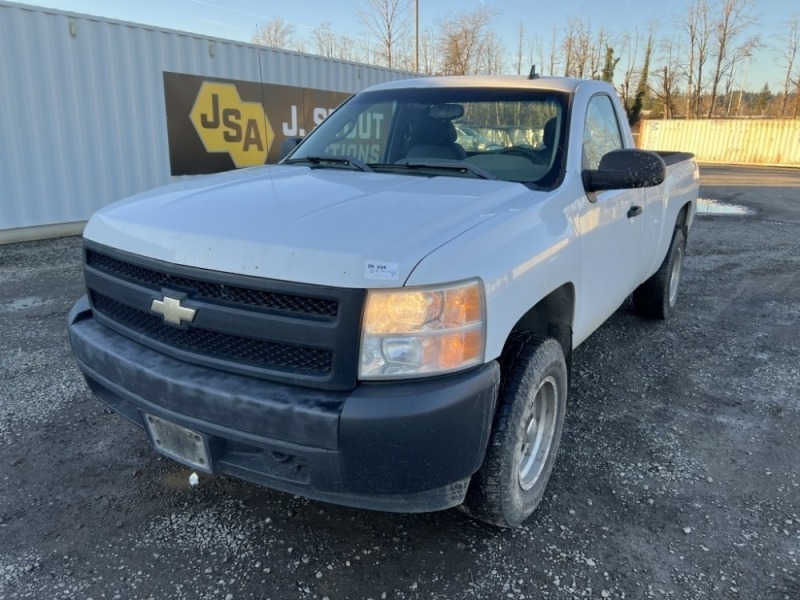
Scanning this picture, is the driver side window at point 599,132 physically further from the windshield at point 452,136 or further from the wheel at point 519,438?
the wheel at point 519,438

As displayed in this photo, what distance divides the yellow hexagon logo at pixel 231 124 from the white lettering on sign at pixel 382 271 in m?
9.00

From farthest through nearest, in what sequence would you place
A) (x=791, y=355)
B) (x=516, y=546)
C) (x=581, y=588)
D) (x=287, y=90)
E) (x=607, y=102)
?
1. (x=287, y=90)
2. (x=791, y=355)
3. (x=607, y=102)
4. (x=516, y=546)
5. (x=581, y=588)

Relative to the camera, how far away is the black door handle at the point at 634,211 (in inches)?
138

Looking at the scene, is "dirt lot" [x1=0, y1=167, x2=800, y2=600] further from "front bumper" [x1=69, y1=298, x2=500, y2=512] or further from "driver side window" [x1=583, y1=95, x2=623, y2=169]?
"driver side window" [x1=583, y1=95, x2=623, y2=169]

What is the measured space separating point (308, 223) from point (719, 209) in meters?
13.0

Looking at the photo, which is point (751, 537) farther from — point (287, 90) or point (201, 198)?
point (287, 90)

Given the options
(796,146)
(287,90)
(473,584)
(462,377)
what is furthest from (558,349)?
(796,146)

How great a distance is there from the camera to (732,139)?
29719mm

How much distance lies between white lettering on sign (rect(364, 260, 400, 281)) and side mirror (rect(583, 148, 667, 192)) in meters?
1.49

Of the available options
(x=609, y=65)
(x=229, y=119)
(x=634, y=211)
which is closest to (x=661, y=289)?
(x=634, y=211)

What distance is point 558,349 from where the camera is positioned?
2541mm

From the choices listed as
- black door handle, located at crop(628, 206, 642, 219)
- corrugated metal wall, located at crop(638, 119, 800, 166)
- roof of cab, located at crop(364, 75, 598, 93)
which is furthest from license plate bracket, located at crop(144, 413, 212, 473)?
corrugated metal wall, located at crop(638, 119, 800, 166)

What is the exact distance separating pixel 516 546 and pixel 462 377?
94 centimetres

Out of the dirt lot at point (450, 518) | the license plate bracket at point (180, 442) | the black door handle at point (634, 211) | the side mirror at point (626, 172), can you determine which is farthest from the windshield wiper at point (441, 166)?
the license plate bracket at point (180, 442)
